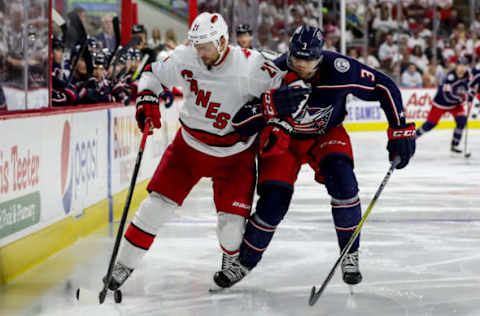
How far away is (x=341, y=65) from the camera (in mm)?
3514

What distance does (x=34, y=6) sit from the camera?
195 inches

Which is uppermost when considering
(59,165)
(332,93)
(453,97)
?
(332,93)

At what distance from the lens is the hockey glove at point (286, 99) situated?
3.30m

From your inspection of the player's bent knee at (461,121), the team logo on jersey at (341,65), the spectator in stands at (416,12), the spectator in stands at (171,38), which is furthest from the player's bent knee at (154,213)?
the spectator in stands at (416,12)

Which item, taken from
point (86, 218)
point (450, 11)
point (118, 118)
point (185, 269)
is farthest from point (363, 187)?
point (450, 11)

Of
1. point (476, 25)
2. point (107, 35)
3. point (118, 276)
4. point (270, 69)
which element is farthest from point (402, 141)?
point (476, 25)

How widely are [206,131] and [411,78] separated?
12475mm

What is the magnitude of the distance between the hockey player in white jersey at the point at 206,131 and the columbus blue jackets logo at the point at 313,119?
0.19 m

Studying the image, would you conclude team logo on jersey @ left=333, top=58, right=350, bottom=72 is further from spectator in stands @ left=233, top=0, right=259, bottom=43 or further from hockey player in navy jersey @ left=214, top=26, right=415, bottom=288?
spectator in stands @ left=233, top=0, right=259, bottom=43

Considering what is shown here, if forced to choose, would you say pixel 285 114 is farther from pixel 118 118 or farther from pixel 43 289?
pixel 118 118

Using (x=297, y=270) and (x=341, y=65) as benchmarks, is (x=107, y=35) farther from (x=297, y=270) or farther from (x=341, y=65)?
(x=341, y=65)

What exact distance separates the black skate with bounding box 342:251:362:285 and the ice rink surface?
72 mm

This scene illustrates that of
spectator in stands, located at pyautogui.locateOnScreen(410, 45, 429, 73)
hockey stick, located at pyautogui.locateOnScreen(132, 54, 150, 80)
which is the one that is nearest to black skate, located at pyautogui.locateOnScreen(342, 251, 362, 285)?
hockey stick, located at pyautogui.locateOnScreen(132, 54, 150, 80)

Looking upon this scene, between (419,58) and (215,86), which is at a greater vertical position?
(215,86)
